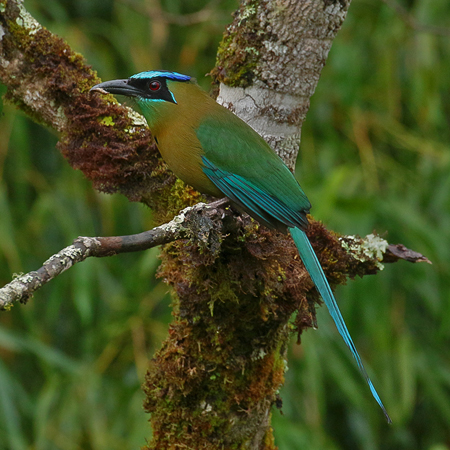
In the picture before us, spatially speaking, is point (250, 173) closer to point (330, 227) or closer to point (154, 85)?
point (154, 85)

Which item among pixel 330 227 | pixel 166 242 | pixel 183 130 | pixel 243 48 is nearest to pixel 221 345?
pixel 166 242

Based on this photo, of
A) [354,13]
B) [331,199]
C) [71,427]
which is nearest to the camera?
[331,199]

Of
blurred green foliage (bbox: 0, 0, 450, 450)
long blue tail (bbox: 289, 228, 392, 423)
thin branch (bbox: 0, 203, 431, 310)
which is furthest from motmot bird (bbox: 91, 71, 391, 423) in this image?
blurred green foliage (bbox: 0, 0, 450, 450)

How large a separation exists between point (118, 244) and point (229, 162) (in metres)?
0.91

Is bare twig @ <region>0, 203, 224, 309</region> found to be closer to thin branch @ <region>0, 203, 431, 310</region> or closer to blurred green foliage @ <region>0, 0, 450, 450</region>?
thin branch @ <region>0, 203, 431, 310</region>

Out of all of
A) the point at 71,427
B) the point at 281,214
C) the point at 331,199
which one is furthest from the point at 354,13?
the point at 71,427

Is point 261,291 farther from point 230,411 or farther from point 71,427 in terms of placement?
point 71,427

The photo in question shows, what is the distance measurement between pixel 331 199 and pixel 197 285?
63.9 inches

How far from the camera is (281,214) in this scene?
89.4 inches

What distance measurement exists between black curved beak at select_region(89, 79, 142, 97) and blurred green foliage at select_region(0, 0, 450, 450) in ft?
4.41

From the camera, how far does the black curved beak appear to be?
2.42m

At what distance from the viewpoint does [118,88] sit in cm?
253

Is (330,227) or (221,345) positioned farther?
(330,227)

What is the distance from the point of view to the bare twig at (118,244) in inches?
57.5
